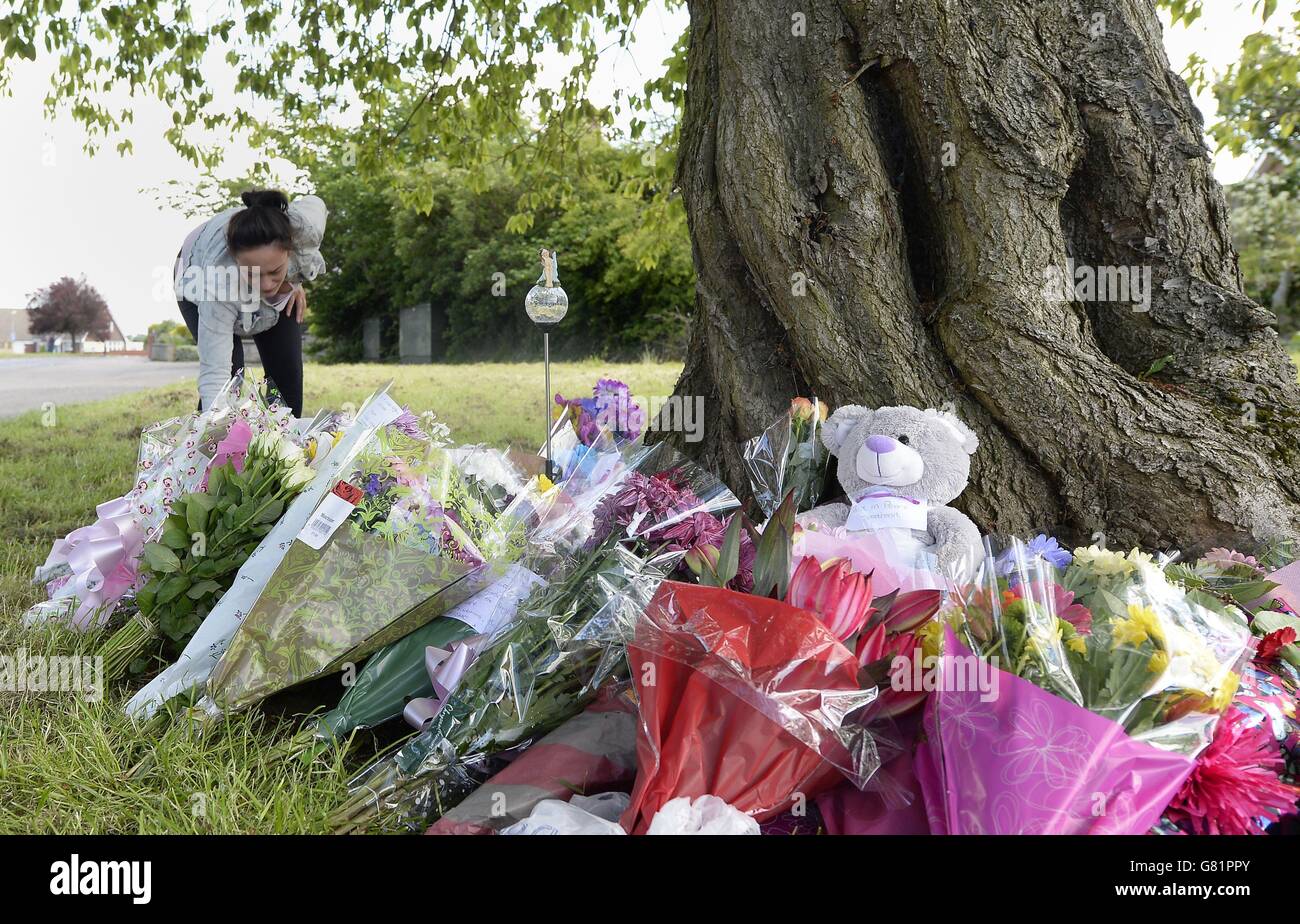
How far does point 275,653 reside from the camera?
2115mm

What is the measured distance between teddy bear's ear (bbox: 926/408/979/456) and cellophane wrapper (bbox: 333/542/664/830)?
1201 millimetres

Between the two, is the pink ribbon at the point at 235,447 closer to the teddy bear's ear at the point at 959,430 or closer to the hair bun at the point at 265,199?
the hair bun at the point at 265,199

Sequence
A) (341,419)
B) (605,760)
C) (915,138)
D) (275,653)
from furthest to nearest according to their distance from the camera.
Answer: (915,138), (341,419), (275,653), (605,760)

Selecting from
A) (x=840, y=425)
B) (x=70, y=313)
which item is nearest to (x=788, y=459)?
(x=840, y=425)

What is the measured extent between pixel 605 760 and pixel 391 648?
72cm

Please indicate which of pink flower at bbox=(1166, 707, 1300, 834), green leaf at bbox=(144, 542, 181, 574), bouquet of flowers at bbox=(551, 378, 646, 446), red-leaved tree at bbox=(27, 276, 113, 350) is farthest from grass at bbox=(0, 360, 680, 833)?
red-leaved tree at bbox=(27, 276, 113, 350)

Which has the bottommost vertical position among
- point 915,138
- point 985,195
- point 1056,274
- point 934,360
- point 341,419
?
point 341,419

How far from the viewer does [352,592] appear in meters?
2.13

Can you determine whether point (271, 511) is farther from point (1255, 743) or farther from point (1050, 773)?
point (1255, 743)

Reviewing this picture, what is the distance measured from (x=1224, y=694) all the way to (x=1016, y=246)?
1812 mm
